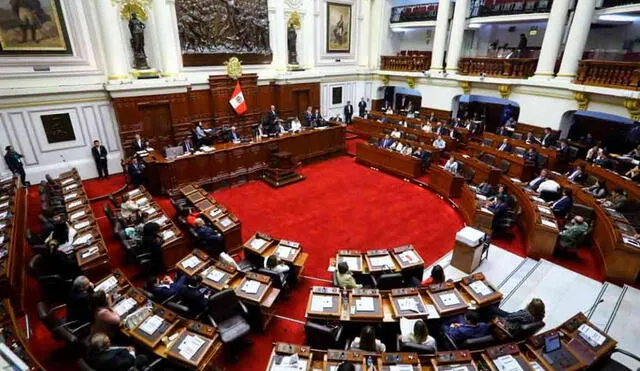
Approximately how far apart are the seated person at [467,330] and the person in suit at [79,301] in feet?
15.7

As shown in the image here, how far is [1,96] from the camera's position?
9328 millimetres

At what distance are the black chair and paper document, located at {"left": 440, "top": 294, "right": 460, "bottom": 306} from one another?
1547 millimetres

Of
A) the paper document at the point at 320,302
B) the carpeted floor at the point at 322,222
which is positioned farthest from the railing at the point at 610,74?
the paper document at the point at 320,302

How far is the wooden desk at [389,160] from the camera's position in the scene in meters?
11.3

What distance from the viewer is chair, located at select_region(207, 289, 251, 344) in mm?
4555

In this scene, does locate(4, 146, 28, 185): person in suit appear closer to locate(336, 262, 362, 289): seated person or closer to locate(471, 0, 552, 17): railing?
locate(336, 262, 362, 289): seated person

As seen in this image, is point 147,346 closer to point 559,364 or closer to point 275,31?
point 559,364

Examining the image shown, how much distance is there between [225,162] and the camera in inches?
424

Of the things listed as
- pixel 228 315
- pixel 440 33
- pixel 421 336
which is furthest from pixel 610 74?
pixel 228 315

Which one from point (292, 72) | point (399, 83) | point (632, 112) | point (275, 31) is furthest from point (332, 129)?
point (632, 112)

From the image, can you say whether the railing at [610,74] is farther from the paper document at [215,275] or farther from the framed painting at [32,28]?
the framed painting at [32,28]

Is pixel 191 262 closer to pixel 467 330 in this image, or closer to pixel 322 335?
pixel 322 335

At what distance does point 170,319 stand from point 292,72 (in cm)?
1320

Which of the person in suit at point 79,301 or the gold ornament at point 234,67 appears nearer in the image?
Answer: the person in suit at point 79,301
